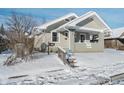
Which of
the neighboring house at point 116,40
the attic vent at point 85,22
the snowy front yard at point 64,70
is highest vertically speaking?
the attic vent at point 85,22

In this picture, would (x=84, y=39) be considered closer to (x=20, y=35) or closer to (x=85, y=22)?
(x=85, y=22)

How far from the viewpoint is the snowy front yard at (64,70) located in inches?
216

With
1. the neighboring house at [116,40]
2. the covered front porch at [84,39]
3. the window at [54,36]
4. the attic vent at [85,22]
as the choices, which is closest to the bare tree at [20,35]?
the window at [54,36]

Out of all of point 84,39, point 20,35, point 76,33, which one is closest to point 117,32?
point 84,39

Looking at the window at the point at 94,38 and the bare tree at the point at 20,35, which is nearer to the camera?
the bare tree at the point at 20,35

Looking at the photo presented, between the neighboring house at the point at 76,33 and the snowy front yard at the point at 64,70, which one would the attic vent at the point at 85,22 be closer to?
the neighboring house at the point at 76,33

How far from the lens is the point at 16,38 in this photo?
18.1 feet

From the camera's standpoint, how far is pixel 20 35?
551cm

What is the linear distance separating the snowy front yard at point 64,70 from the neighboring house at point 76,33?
0.15m

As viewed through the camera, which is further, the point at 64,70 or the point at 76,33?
the point at 76,33

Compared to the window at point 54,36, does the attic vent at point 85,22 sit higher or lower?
higher

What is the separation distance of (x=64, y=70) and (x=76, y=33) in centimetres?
66
